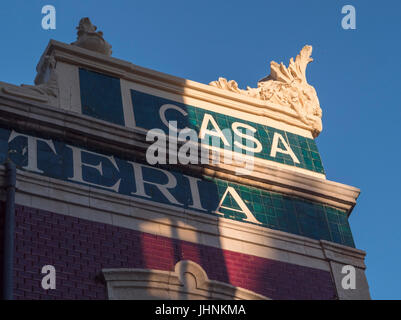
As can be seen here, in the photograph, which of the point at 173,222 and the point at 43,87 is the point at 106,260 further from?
the point at 43,87

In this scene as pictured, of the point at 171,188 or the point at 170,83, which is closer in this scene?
the point at 171,188

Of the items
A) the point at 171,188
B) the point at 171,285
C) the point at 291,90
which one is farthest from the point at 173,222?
the point at 291,90

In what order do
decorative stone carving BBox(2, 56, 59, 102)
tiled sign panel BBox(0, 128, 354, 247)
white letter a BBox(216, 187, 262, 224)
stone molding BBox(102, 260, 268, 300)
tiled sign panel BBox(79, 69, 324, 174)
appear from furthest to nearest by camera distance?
tiled sign panel BBox(79, 69, 324, 174)
white letter a BBox(216, 187, 262, 224)
decorative stone carving BBox(2, 56, 59, 102)
tiled sign panel BBox(0, 128, 354, 247)
stone molding BBox(102, 260, 268, 300)

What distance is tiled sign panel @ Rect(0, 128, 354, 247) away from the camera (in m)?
15.5

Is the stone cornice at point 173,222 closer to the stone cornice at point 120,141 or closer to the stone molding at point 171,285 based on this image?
the stone molding at point 171,285

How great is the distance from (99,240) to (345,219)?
5.39 metres

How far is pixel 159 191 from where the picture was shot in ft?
53.2

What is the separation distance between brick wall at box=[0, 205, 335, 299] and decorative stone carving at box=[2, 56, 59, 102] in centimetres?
247

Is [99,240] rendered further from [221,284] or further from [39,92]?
[39,92]

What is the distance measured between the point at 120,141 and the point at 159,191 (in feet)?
3.53

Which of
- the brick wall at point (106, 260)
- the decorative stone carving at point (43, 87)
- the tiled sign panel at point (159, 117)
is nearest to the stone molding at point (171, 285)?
the brick wall at point (106, 260)

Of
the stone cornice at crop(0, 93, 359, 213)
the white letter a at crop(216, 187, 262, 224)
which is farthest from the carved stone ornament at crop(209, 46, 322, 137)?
the white letter a at crop(216, 187, 262, 224)

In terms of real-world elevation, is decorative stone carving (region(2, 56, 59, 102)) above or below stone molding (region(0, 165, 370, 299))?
above

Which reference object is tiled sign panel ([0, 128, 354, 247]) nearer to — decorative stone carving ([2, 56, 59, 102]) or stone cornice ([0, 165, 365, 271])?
stone cornice ([0, 165, 365, 271])
